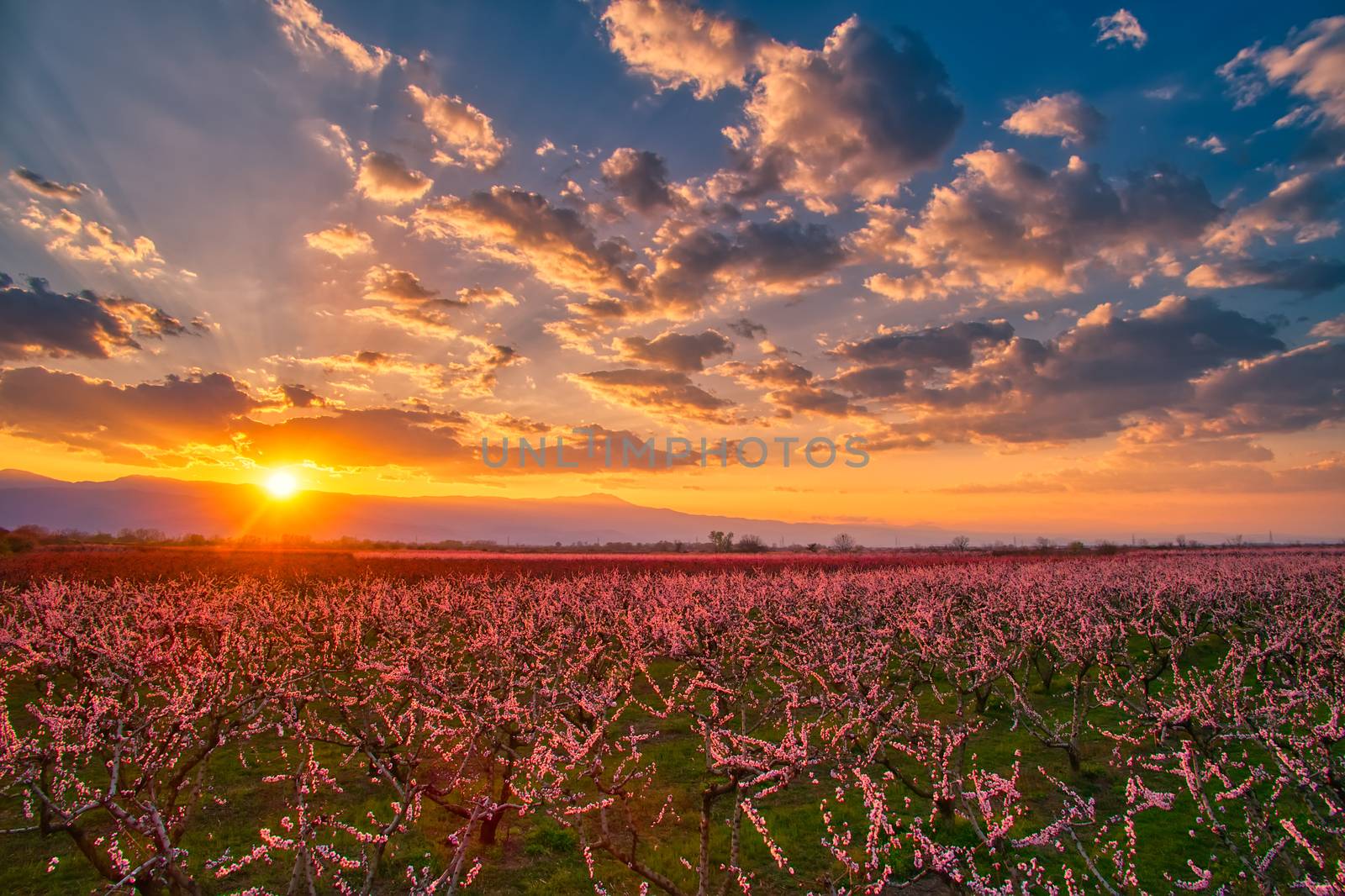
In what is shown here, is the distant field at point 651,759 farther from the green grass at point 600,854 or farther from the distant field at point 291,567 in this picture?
the distant field at point 291,567

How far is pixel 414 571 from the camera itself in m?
40.3

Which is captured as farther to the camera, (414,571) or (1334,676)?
(414,571)

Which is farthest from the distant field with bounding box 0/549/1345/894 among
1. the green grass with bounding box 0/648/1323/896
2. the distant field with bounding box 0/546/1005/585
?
the distant field with bounding box 0/546/1005/585

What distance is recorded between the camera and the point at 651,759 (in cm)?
1353

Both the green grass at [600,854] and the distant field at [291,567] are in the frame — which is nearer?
the green grass at [600,854]

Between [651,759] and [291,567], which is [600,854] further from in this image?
[291,567]

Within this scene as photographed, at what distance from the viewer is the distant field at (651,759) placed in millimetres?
6523

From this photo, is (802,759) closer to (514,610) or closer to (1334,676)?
(1334,676)

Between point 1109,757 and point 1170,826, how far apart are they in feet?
9.80

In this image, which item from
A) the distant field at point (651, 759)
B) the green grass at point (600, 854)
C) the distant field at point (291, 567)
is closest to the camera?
the distant field at point (651, 759)

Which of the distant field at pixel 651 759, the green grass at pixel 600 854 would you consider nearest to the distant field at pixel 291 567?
the distant field at pixel 651 759

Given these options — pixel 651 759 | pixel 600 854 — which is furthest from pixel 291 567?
pixel 600 854

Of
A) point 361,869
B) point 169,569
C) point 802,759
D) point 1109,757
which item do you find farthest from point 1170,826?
point 169,569

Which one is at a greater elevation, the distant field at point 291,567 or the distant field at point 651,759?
the distant field at point 291,567
